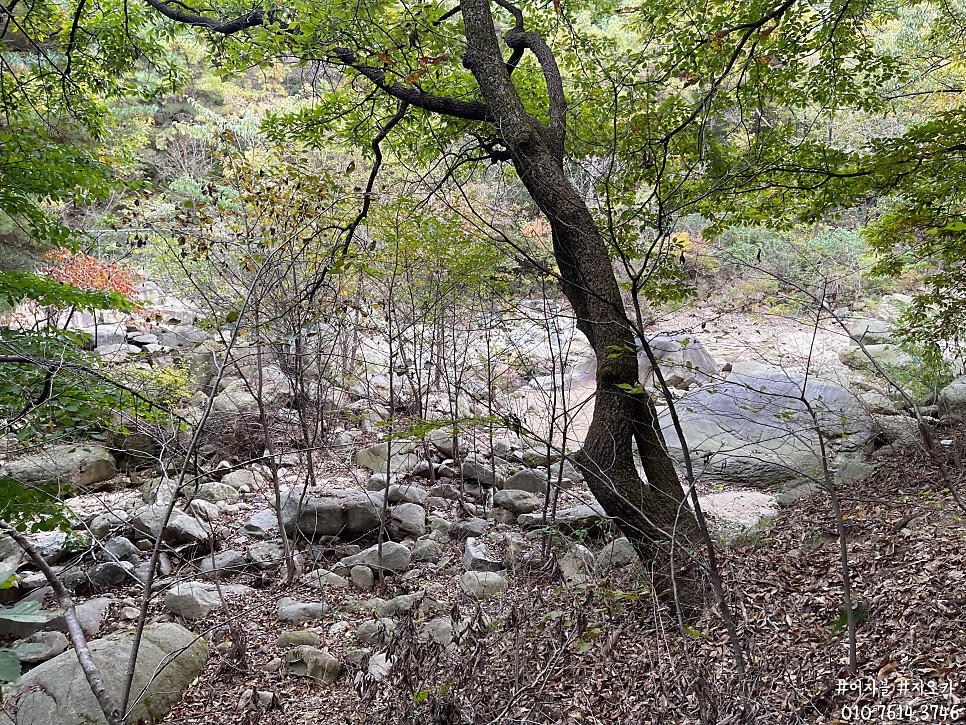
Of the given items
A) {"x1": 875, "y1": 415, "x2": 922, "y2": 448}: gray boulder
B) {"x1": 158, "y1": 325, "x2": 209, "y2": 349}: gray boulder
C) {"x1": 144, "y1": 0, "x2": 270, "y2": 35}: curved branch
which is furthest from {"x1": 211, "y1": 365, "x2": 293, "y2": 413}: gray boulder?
A: {"x1": 875, "y1": 415, "x2": 922, "y2": 448}: gray boulder

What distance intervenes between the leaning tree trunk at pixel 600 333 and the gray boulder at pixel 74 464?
550cm

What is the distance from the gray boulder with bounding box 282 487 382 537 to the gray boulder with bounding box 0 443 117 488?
252 centimetres

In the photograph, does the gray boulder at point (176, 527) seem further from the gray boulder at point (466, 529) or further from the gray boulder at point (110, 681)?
the gray boulder at point (466, 529)

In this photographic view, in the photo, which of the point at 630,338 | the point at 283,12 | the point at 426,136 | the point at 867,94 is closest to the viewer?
the point at 630,338

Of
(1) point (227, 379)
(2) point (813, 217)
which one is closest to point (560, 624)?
(2) point (813, 217)

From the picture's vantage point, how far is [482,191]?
11258 mm

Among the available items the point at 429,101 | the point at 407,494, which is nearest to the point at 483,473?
the point at 407,494

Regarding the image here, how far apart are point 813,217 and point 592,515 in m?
3.12

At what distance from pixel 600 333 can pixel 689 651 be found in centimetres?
187

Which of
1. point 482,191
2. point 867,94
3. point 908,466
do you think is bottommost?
point 908,466

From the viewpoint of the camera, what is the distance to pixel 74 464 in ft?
23.1

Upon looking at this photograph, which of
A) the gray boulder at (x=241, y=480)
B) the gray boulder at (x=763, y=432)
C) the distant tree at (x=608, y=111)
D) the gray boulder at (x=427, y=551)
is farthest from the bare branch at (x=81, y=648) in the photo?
the gray boulder at (x=241, y=480)

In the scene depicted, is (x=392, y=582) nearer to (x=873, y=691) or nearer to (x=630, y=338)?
(x=630, y=338)

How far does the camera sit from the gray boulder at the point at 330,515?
229 inches
